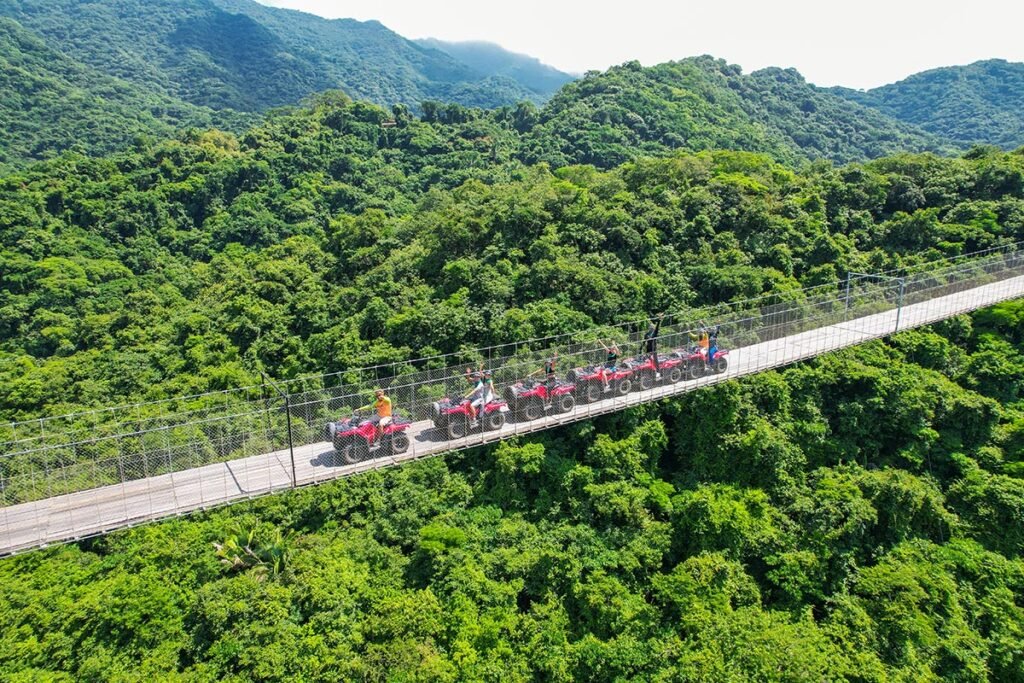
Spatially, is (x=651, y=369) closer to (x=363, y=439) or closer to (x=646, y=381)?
(x=646, y=381)

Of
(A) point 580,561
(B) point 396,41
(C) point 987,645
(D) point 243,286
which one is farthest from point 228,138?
(B) point 396,41

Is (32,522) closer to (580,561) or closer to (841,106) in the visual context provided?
(580,561)

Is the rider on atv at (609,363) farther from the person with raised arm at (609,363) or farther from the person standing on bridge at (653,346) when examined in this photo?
the person standing on bridge at (653,346)

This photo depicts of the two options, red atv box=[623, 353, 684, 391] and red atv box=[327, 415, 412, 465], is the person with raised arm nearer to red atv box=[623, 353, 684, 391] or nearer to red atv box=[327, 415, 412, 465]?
red atv box=[623, 353, 684, 391]

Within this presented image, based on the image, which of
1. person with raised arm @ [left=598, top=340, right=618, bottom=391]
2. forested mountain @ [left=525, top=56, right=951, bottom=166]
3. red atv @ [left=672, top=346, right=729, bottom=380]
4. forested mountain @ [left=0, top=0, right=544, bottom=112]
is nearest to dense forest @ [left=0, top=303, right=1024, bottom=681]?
red atv @ [left=672, top=346, right=729, bottom=380]

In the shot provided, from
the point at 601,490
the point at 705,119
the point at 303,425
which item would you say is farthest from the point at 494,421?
the point at 705,119
